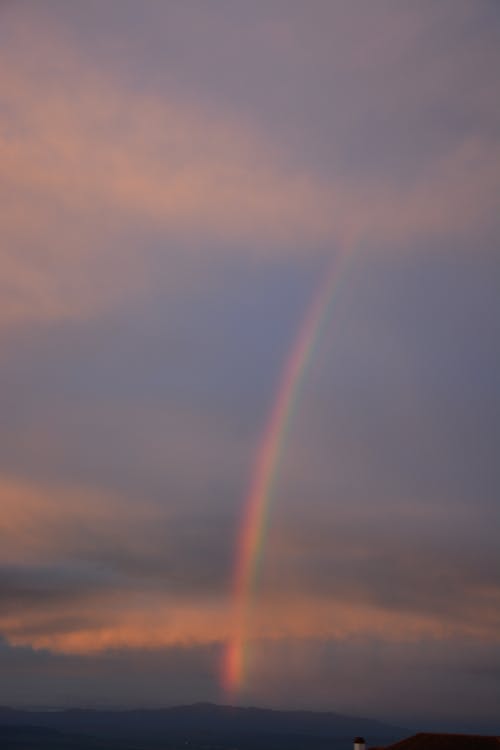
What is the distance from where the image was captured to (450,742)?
158 feet

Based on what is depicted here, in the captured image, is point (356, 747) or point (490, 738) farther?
point (356, 747)

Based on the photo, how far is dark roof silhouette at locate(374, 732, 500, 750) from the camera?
47500mm

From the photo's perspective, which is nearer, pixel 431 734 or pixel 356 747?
pixel 431 734

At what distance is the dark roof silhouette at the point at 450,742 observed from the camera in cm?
4750

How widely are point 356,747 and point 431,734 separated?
18.1 ft

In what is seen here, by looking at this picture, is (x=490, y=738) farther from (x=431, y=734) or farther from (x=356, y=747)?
(x=356, y=747)

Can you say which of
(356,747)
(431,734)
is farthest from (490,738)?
(356,747)

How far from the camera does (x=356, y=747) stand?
53.5 m

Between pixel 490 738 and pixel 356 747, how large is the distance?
27.9ft

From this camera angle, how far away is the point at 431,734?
49.9 metres

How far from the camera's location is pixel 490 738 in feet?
159
